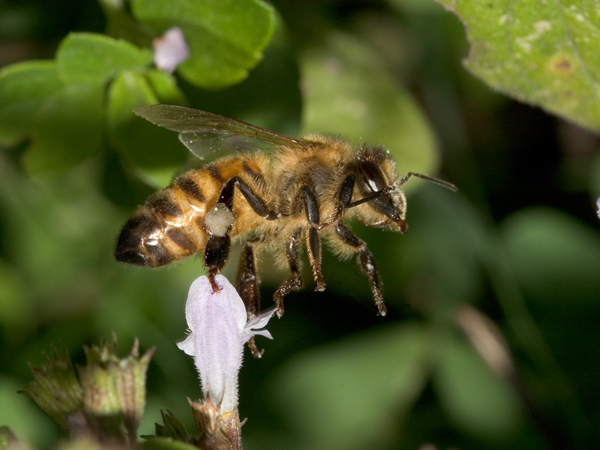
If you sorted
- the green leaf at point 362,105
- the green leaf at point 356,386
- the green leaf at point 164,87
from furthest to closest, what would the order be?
the green leaf at point 356,386
the green leaf at point 362,105
the green leaf at point 164,87

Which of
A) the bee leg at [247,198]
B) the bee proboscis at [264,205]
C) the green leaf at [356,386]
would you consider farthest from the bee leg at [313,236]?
the green leaf at [356,386]

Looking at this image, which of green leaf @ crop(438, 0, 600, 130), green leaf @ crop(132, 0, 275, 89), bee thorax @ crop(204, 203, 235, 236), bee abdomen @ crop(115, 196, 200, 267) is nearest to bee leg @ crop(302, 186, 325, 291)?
bee thorax @ crop(204, 203, 235, 236)

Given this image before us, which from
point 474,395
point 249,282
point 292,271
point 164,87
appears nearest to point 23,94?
point 164,87

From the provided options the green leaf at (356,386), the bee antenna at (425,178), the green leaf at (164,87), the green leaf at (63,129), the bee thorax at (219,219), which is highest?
the bee antenna at (425,178)

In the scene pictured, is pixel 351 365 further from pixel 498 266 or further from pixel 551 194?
pixel 551 194

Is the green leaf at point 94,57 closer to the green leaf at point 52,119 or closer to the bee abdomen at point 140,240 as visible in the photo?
the green leaf at point 52,119
